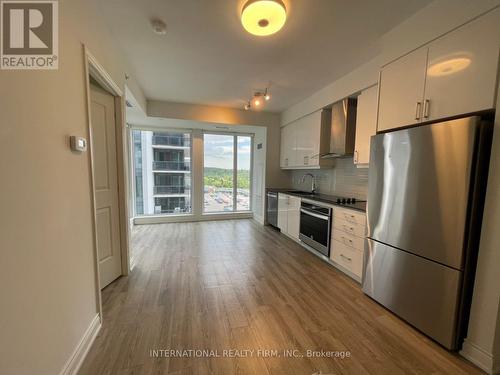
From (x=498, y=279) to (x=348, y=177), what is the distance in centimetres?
219

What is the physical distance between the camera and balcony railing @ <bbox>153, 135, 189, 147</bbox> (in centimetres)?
515

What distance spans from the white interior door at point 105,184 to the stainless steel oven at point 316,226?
2663 millimetres

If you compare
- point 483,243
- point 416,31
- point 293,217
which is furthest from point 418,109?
point 293,217

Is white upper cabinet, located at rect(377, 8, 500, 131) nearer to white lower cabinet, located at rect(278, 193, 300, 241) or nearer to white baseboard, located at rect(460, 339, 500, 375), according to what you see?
white baseboard, located at rect(460, 339, 500, 375)

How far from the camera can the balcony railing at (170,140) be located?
16.9 ft

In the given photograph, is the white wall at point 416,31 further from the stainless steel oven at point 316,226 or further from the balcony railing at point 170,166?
the balcony railing at point 170,166

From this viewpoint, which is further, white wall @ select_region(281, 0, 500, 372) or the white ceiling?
the white ceiling

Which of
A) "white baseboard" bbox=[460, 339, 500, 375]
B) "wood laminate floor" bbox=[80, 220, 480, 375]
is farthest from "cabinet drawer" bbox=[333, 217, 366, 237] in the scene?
"white baseboard" bbox=[460, 339, 500, 375]

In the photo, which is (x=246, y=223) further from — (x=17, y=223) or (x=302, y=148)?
(x=17, y=223)

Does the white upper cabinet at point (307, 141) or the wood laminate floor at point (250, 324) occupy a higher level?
the white upper cabinet at point (307, 141)

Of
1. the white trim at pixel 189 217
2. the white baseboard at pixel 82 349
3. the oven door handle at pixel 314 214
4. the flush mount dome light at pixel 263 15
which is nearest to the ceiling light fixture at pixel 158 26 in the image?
the flush mount dome light at pixel 263 15

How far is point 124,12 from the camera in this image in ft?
5.89

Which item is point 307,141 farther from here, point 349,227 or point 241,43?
point 241,43

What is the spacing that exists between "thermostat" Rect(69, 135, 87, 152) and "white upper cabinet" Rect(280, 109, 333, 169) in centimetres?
315
